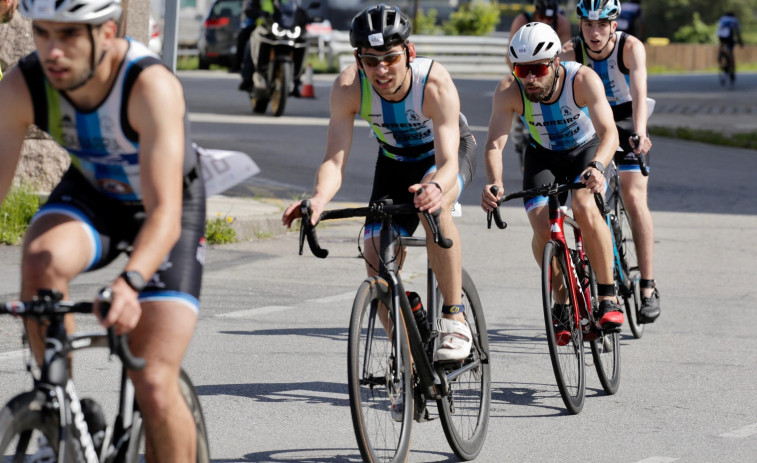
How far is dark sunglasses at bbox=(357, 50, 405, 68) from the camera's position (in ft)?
17.4

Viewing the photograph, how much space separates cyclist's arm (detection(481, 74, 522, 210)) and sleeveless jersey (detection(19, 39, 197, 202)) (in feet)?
10.1

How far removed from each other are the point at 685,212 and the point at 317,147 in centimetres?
517

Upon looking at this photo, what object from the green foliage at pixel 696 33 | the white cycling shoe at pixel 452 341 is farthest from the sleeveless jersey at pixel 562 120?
the green foliage at pixel 696 33

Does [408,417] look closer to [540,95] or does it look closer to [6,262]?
[540,95]

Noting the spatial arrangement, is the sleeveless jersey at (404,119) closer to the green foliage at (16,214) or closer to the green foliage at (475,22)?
the green foliage at (16,214)

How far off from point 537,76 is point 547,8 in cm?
720

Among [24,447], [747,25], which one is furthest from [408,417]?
[747,25]

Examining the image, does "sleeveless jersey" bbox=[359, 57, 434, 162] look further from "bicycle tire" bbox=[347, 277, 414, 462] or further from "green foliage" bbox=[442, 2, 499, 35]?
"green foliage" bbox=[442, 2, 499, 35]

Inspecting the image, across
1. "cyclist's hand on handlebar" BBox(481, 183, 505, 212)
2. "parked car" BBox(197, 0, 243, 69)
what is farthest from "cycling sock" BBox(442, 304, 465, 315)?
"parked car" BBox(197, 0, 243, 69)

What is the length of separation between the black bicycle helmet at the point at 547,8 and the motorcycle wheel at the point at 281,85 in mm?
6111

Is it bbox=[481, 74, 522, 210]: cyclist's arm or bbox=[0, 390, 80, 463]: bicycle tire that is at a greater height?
bbox=[481, 74, 522, 210]: cyclist's arm

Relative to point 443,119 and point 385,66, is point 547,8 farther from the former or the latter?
point 385,66

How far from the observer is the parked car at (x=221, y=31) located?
102ft

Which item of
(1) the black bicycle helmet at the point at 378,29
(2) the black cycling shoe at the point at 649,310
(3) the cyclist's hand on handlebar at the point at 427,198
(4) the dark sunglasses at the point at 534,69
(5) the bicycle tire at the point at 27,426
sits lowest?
(2) the black cycling shoe at the point at 649,310
